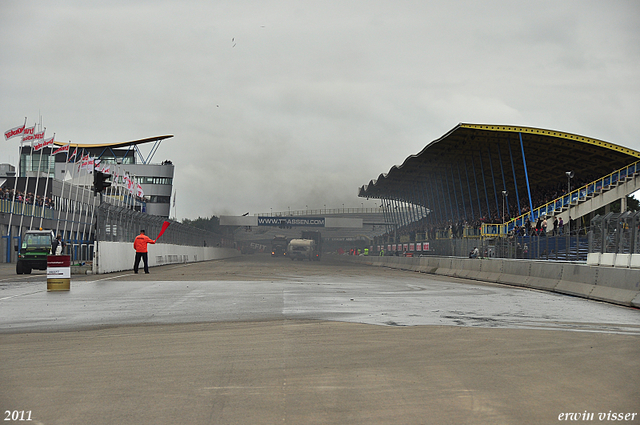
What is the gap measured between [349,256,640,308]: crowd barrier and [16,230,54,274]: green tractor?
18338 mm

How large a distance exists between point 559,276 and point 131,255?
21461 millimetres

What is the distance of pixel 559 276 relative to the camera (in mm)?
19578

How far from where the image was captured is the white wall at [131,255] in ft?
93.0

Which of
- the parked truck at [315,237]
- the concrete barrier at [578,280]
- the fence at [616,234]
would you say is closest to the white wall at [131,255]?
the concrete barrier at [578,280]

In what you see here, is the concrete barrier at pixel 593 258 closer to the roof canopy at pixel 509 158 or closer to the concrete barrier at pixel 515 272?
the concrete barrier at pixel 515 272

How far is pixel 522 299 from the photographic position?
15828mm

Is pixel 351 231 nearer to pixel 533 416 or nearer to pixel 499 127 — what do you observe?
pixel 499 127

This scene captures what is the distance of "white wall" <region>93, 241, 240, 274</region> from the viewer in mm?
28344

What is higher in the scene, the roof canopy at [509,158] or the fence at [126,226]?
the roof canopy at [509,158]

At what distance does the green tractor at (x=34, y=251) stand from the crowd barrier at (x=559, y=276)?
18.3m

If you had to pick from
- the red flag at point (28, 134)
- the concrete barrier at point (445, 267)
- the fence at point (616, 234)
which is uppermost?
the red flag at point (28, 134)

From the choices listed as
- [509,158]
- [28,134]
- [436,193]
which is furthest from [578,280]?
[436,193]

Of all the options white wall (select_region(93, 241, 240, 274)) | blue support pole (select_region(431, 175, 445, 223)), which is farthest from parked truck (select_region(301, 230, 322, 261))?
white wall (select_region(93, 241, 240, 274))

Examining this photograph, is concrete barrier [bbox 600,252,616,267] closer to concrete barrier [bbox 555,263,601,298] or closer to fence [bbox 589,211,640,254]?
fence [bbox 589,211,640,254]
